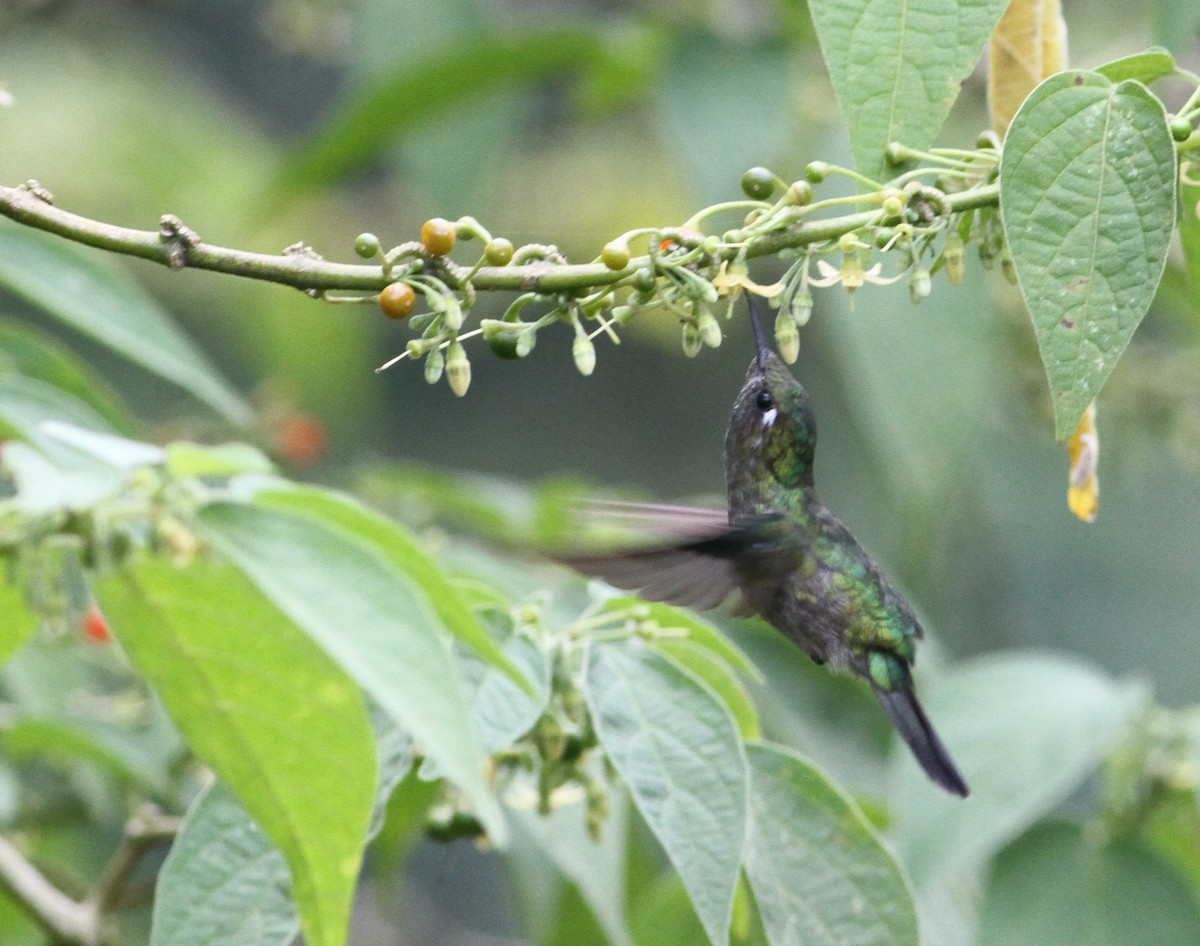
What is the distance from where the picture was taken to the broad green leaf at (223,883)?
4.29 feet


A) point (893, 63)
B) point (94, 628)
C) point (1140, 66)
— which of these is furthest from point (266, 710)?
point (94, 628)

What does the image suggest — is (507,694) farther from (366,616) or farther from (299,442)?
(299,442)

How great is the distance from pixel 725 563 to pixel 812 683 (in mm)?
1321

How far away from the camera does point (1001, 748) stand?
2293mm

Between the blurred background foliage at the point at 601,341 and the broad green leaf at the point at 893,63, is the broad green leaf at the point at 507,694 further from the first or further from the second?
the broad green leaf at the point at 893,63

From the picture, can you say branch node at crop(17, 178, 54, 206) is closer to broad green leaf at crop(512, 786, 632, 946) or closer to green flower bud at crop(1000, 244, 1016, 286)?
green flower bud at crop(1000, 244, 1016, 286)

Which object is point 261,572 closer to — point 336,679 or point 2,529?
point 336,679

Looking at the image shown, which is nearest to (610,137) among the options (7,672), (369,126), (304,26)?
(304,26)

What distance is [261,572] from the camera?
982 mm

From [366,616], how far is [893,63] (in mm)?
653

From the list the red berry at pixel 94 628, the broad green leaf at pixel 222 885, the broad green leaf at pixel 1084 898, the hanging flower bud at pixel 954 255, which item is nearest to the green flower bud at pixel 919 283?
the hanging flower bud at pixel 954 255

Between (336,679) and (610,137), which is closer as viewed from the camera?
(336,679)

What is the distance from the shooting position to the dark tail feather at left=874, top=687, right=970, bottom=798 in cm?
171

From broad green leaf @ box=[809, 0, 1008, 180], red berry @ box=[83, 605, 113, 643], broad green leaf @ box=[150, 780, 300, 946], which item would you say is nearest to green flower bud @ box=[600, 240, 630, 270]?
broad green leaf @ box=[809, 0, 1008, 180]
